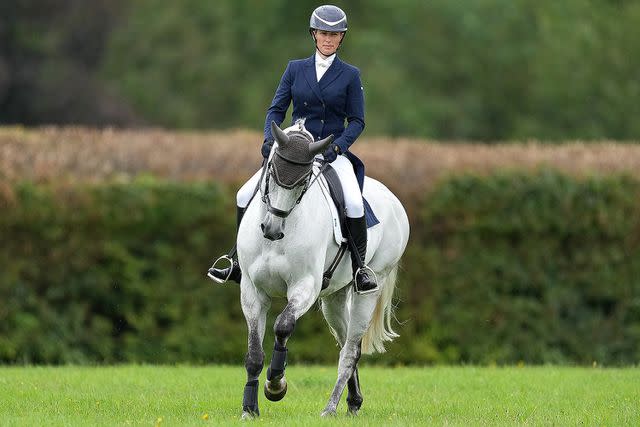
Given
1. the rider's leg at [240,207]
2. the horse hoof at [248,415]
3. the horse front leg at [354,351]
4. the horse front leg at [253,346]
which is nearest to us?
the horse hoof at [248,415]

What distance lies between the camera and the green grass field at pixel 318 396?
9953 millimetres

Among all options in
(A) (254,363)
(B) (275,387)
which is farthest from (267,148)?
(B) (275,387)

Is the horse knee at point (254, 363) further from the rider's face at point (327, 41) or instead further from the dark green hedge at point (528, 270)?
the dark green hedge at point (528, 270)

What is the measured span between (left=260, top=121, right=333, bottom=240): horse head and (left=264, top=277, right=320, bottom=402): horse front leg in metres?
0.57

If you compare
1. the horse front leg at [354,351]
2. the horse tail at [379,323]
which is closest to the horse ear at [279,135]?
the horse front leg at [354,351]

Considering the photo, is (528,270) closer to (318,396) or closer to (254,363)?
(318,396)

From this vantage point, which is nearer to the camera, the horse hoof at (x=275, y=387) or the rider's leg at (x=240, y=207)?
the horse hoof at (x=275, y=387)

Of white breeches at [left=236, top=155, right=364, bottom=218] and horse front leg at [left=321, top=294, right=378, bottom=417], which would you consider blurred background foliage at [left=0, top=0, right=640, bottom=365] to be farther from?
white breeches at [left=236, top=155, right=364, bottom=218]

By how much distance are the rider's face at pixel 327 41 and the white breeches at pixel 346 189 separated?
1.01 metres

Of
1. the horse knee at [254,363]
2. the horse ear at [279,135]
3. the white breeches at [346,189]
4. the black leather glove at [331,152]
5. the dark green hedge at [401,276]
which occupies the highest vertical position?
the horse ear at [279,135]

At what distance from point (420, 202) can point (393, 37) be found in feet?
86.5

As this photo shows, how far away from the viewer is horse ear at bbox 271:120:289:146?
925cm

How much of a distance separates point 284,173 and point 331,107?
143 centimetres

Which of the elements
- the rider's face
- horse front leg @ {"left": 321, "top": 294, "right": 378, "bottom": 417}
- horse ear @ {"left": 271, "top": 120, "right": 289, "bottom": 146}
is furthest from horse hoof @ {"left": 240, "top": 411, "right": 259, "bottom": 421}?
the rider's face
